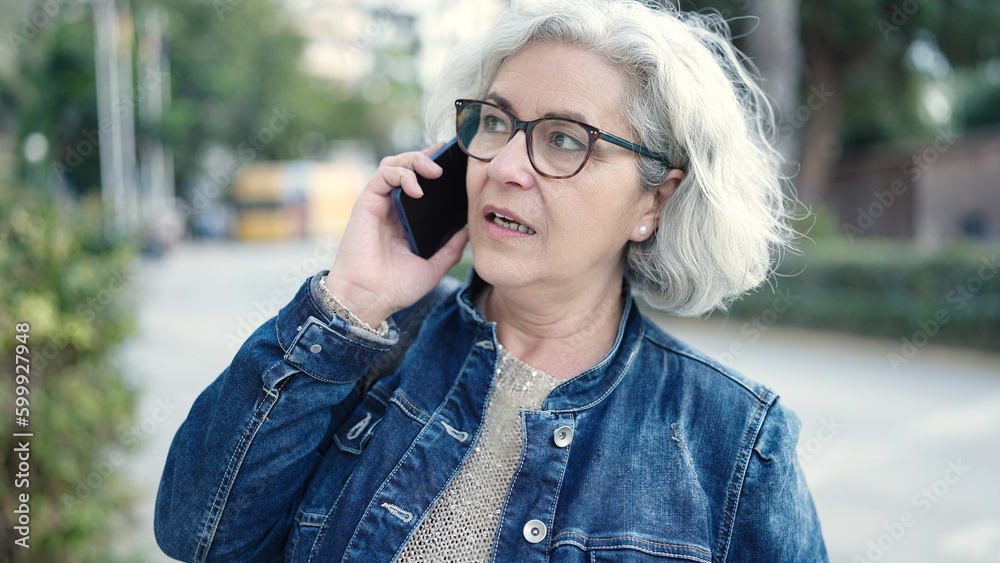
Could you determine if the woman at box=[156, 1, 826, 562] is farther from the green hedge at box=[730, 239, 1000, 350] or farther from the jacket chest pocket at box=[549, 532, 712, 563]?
the green hedge at box=[730, 239, 1000, 350]

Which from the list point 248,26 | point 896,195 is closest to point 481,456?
point 896,195

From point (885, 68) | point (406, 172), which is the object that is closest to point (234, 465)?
point (406, 172)

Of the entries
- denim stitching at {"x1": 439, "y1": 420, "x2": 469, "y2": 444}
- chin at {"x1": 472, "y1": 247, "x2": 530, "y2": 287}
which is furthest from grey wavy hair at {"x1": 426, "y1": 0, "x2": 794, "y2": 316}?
denim stitching at {"x1": 439, "y1": 420, "x2": 469, "y2": 444}

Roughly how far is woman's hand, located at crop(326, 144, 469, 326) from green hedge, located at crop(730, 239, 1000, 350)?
26.3ft

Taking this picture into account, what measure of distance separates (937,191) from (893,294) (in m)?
8.82

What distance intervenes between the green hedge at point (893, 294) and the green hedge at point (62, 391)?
299 inches

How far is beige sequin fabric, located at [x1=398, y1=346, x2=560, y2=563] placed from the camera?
5.03 feet

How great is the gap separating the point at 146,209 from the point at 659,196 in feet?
79.5

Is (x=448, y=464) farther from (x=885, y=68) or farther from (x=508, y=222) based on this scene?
(x=885, y=68)

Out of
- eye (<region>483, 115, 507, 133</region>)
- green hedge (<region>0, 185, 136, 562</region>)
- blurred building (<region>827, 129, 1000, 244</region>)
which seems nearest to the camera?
eye (<region>483, 115, 507, 133</region>)

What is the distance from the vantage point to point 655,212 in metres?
1.81

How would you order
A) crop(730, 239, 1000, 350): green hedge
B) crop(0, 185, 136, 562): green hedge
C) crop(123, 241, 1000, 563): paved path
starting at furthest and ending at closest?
crop(730, 239, 1000, 350): green hedge → crop(123, 241, 1000, 563): paved path → crop(0, 185, 136, 562): green hedge

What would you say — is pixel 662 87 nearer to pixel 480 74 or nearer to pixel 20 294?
pixel 480 74

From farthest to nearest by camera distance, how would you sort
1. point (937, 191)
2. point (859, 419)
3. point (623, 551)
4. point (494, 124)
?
point (937, 191) → point (859, 419) → point (494, 124) → point (623, 551)
